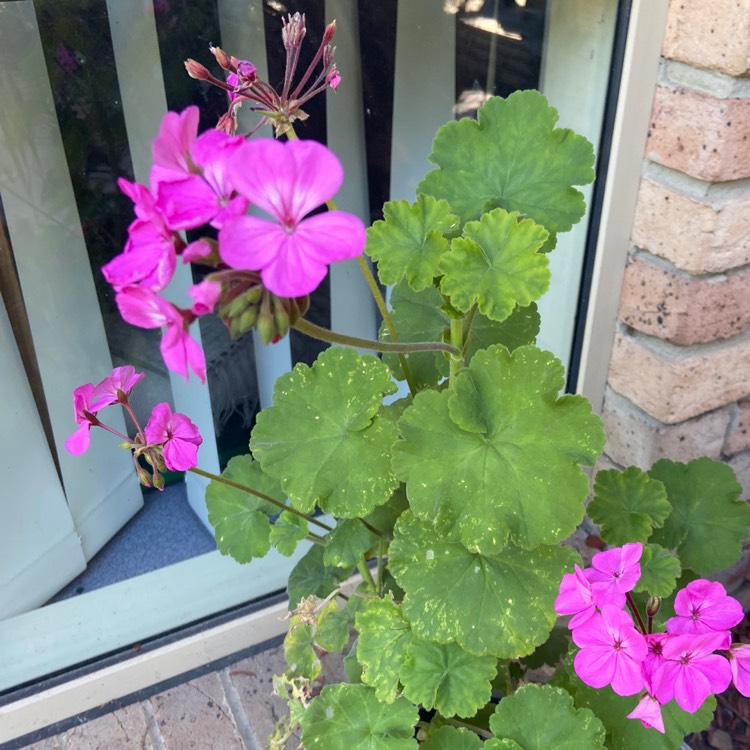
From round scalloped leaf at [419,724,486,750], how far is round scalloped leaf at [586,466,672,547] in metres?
0.27

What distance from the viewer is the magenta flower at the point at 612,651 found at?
67cm

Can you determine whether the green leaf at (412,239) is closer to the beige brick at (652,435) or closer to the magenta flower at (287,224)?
the magenta flower at (287,224)

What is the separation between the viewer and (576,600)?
70 centimetres

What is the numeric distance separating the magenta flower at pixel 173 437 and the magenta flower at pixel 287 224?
1.22 feet

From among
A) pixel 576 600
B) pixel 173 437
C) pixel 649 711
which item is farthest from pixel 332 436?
pixel 649 711

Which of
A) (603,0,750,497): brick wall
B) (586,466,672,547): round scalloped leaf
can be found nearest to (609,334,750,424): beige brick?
(603,0,750,497): brick wall

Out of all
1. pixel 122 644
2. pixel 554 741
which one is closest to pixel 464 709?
pixel 554 741

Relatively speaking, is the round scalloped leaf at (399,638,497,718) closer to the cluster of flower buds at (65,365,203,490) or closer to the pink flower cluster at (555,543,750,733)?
the pink flower cluster at (555,543,750,733)

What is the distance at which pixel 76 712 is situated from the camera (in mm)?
1240

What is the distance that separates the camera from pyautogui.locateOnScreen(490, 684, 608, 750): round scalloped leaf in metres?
0.78

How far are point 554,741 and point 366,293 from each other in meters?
0.78

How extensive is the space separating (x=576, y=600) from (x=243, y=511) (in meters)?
0.47

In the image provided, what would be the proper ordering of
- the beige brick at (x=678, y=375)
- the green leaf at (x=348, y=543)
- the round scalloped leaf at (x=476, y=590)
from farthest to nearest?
1. the beige brick at (x=678, y=375)
2. the green leaf at (x=348, y=543)
3. the round scalloped leaf at (x=476, y=590)

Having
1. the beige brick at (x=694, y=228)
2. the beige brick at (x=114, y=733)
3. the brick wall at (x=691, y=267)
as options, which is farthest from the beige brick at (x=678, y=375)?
the beige brick at (x=114, y=733)
